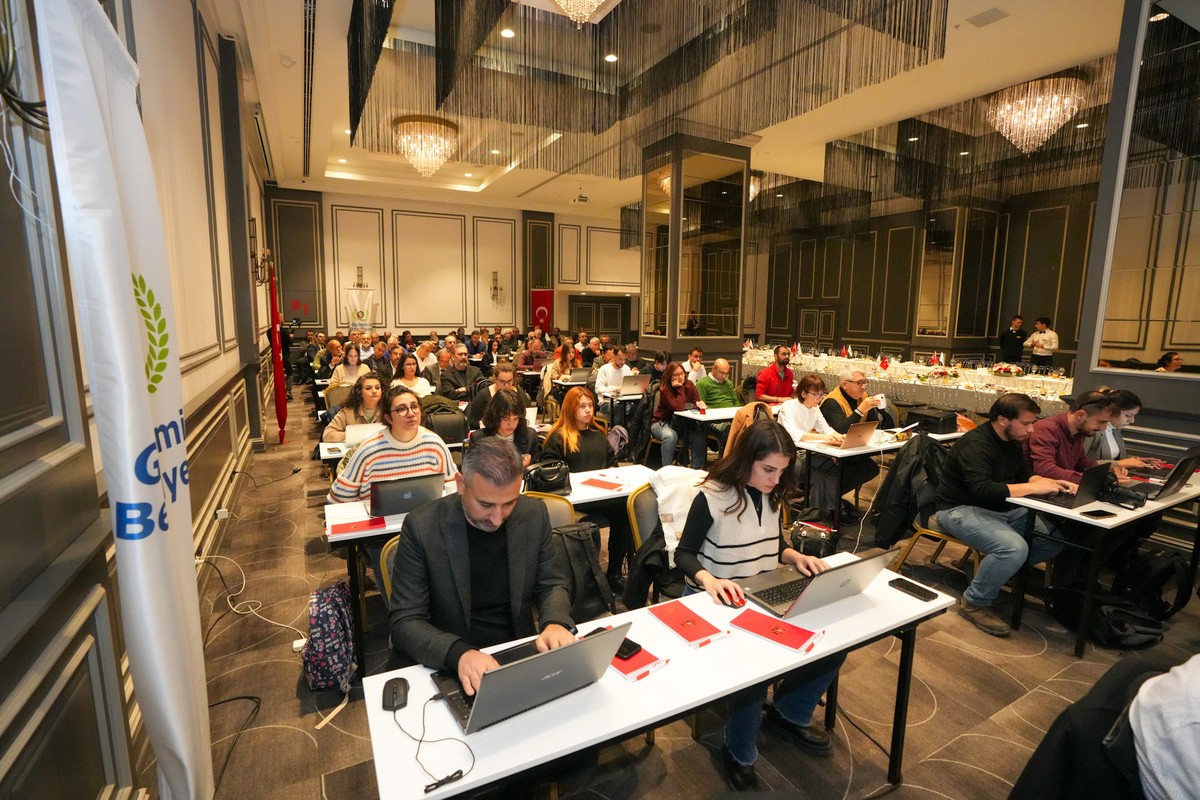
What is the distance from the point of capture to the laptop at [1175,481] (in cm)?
346

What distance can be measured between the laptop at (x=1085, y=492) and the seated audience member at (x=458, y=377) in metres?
5.56

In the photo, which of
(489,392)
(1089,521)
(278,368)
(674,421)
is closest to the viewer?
(1089,521)

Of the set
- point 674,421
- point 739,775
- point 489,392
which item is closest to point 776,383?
point 674,421

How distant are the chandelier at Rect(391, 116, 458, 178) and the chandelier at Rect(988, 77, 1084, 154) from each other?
739 cm

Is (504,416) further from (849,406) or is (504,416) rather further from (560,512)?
(849,406)

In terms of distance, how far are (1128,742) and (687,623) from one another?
113cm

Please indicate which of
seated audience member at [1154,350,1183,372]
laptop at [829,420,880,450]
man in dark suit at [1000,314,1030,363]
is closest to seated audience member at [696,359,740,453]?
laptop at [829,420,880,450]

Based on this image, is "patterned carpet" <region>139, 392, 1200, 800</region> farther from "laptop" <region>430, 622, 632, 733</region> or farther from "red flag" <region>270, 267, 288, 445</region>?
"red flag" <region>270, 267, 288, 445</region>

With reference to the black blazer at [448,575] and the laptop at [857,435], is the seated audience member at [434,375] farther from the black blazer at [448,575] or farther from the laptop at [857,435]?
the black blazer at [448,575]

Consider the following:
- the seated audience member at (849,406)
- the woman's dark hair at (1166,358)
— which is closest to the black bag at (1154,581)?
the seated audience member at (849,406)

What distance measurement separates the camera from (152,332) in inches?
64.8

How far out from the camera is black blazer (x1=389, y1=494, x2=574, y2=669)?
6.27 feet

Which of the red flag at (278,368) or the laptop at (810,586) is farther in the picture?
the red flag at (278,368)

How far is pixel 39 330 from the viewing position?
1.60m
